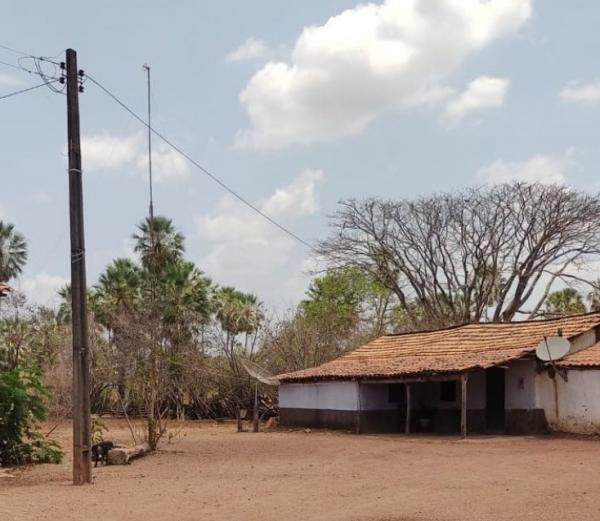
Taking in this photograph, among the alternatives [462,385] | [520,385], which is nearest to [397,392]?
[520,385]

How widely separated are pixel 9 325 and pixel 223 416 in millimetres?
10982

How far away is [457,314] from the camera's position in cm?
4325

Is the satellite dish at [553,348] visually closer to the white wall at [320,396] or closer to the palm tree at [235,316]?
the white wall at [320,396]

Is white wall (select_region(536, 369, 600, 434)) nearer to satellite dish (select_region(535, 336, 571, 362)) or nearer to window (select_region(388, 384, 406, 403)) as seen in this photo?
satellite dish (select_region(535, 336, 571, 362))

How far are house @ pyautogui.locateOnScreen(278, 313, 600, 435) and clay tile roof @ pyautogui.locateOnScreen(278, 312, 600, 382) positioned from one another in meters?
0.04

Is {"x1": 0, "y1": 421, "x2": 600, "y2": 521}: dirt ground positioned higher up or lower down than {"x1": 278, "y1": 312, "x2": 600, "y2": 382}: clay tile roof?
lower down

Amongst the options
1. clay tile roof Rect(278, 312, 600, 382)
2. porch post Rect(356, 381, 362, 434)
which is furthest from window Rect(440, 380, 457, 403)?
porch post Rect(356, 381, 362, 434)

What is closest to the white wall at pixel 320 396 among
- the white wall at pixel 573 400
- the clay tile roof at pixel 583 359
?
the white wall at pixel 573 400

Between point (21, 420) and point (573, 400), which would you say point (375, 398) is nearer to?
point (573, 400)

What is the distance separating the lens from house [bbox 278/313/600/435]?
2431cm

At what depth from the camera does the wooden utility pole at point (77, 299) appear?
566 inches

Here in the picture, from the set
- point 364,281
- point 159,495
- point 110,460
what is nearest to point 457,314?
point 364,281

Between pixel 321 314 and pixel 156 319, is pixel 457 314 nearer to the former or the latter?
pixel 321 314

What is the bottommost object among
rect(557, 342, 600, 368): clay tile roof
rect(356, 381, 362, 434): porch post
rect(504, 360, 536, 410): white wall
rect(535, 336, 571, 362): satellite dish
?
rect(356, 381, 362, 434): porch post
